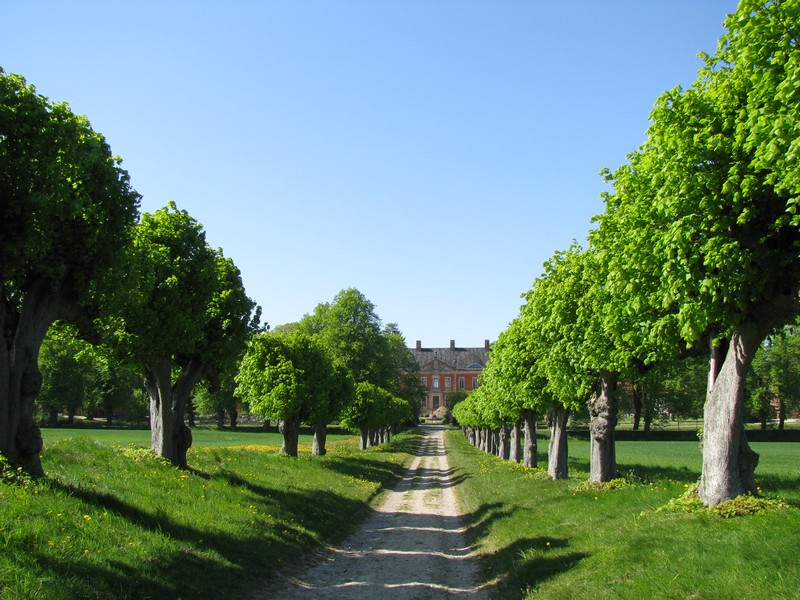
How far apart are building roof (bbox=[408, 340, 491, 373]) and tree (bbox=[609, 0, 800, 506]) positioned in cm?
15010

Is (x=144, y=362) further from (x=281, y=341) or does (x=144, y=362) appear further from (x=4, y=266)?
(x=281, y=341)

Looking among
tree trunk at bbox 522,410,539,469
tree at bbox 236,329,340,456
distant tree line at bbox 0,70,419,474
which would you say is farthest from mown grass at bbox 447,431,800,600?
tree at bbox 236,329,340,456

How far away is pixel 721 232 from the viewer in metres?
10.9

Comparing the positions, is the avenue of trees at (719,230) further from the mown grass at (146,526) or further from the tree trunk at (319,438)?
the tree trunk at (319,438)

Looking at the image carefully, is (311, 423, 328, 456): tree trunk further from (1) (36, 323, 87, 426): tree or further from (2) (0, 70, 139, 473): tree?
(1) (36, 323, 87, 426): tree

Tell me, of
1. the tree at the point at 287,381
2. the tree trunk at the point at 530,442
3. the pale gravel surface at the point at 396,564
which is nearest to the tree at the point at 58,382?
the tree at the point at 287,381

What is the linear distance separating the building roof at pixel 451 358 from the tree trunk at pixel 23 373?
15077 centimetres

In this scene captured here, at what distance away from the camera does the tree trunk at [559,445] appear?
83.8ft

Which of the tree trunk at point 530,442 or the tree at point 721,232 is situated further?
the tree trunk at point 530,442

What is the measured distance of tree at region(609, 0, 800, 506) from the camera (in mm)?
10484

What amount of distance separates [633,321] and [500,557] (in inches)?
224

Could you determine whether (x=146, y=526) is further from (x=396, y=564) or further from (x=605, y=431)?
(x=605, y=431)

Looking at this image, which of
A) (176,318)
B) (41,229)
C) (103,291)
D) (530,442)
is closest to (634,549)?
(103,291)

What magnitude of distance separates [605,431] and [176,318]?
13.8 m
